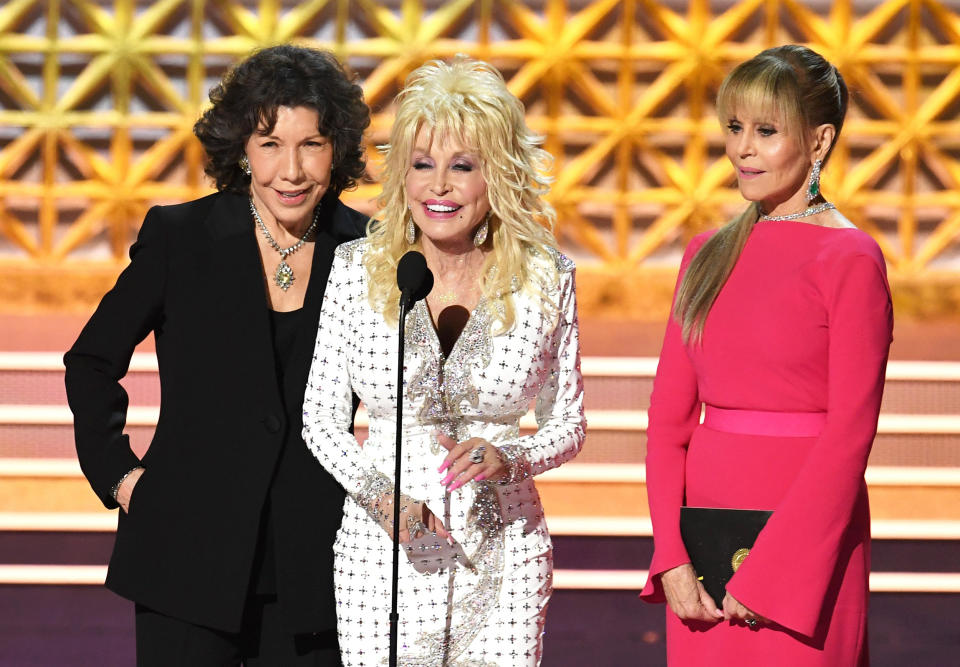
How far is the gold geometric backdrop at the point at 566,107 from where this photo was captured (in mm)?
5668

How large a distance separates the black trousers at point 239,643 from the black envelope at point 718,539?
701 mm

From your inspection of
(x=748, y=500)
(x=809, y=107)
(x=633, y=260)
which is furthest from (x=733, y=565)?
(x=633, y=260)

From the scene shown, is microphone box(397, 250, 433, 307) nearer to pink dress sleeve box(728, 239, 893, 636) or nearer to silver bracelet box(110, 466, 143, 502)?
pink dress sleeve box(728, 239, 893, 636)

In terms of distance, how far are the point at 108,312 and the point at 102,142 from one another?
376 centimetres

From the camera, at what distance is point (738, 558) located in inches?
76.5

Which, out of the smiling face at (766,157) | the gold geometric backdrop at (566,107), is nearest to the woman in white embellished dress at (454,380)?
the smiling face at (766,157)

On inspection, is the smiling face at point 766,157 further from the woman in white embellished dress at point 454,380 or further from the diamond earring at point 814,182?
the woman in white embellished dress at point 454,380

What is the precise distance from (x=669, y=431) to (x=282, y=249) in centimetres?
84

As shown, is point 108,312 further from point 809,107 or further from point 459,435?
point 809,107

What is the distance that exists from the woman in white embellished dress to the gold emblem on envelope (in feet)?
1.09

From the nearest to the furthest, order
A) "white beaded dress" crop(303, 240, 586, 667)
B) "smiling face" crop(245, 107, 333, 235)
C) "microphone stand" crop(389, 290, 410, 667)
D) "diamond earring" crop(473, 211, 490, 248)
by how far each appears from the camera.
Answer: "microphone stand" crop(389, 290, 410, 667), "white beaded dress" crop(303, 240, 586, 667), "diamond earring" crop(473, 211, 490, 248), "smiling face" crop(245, 107, 333, 235)

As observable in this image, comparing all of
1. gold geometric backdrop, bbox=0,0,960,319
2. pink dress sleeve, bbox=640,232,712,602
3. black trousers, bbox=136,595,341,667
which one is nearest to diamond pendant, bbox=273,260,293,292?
black trousers, bbox=136,595,341,667

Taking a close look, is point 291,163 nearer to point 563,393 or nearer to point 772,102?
point 563,393

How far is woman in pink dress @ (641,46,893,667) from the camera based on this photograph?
6.17 ft
